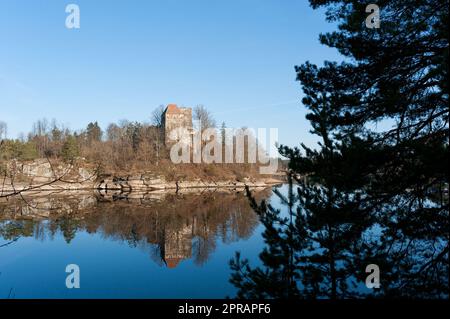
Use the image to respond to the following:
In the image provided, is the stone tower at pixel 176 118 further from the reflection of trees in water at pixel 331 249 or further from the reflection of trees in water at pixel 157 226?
the reflection of trees in water at pixel 331 249

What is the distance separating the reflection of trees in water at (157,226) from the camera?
59.8ft

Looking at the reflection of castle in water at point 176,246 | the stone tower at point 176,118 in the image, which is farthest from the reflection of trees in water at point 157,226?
the stone tower at point 176,118

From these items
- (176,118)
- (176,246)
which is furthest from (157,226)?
(176,118)

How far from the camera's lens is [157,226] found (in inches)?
948

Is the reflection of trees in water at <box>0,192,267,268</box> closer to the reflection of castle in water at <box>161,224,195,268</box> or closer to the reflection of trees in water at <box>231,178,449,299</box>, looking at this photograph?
the reflection of castle in water at <box>161,224,195,268</box>

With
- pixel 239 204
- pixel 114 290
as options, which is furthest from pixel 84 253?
pixel 239 204

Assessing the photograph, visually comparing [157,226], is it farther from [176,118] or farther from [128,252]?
[176,118]

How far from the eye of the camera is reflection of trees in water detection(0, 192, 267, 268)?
18219mm

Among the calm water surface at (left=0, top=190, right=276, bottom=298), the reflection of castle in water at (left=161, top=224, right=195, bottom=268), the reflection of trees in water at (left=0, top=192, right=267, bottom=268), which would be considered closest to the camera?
the calm water surface at (left=0, top=190, right=276, bottom=298)

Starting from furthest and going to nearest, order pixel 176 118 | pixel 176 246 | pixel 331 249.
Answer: pixel 176 118
pixel 176 246
pixel 331 249

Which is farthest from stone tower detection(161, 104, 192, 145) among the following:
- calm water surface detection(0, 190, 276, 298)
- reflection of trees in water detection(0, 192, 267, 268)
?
calm water surface detection(0, 190, 276, 298)
